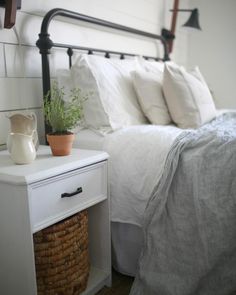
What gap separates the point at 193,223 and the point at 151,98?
775mm

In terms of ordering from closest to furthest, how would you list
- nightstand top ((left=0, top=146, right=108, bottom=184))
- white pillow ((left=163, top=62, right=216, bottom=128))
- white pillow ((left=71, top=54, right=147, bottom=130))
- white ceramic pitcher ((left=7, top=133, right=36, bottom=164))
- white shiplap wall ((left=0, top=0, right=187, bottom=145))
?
nightstand top ((left=0, top=146, right=108, bottom=184)), white ceramic pitcher ((left=7, top=133, right=36, bottom=164)), white shiplap wall ((left=0, top=0, right=187, bottom=145)), white pillow ((left=71, top=54, right=147, bottom=130)), white pillow ((left=163, top=62, right=216, bottom=128))

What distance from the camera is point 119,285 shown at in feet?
4.54

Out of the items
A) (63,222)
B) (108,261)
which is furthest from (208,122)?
(63,222)

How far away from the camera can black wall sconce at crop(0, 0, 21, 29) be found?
127 cm

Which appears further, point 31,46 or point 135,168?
→ point 31,46

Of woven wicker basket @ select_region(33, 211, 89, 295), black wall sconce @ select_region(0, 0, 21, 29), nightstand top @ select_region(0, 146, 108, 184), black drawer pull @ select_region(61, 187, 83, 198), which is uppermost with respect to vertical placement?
black wall sconce @ select_region(0, 0, 21, 29)

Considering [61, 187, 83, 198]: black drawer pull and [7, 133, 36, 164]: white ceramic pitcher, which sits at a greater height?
[7, 133, 36, 164]: white ceramic pitcher

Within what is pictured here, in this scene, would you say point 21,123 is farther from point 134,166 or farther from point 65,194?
point 134,166

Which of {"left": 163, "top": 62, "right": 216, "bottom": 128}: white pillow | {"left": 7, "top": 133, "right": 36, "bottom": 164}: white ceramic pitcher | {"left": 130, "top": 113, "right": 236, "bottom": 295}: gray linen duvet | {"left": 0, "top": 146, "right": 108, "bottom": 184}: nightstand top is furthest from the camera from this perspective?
{"left": 163, "top": 62, "right": 216, "bottom": 128}: white pillow

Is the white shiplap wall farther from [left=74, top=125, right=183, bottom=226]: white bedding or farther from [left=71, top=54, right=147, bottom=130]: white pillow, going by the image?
[left=74, top=125, right=183, bottom=226]: white bedding

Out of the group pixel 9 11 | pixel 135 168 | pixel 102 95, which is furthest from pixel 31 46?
pixel 135 168

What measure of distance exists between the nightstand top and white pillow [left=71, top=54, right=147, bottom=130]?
305 millimetres

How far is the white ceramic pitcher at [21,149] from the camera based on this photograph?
1.04 meters

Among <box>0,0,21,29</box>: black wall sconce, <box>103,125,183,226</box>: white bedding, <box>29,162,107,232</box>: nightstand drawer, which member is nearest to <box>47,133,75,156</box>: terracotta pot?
<box>29,162,107,232</box>: nightstand drawer
